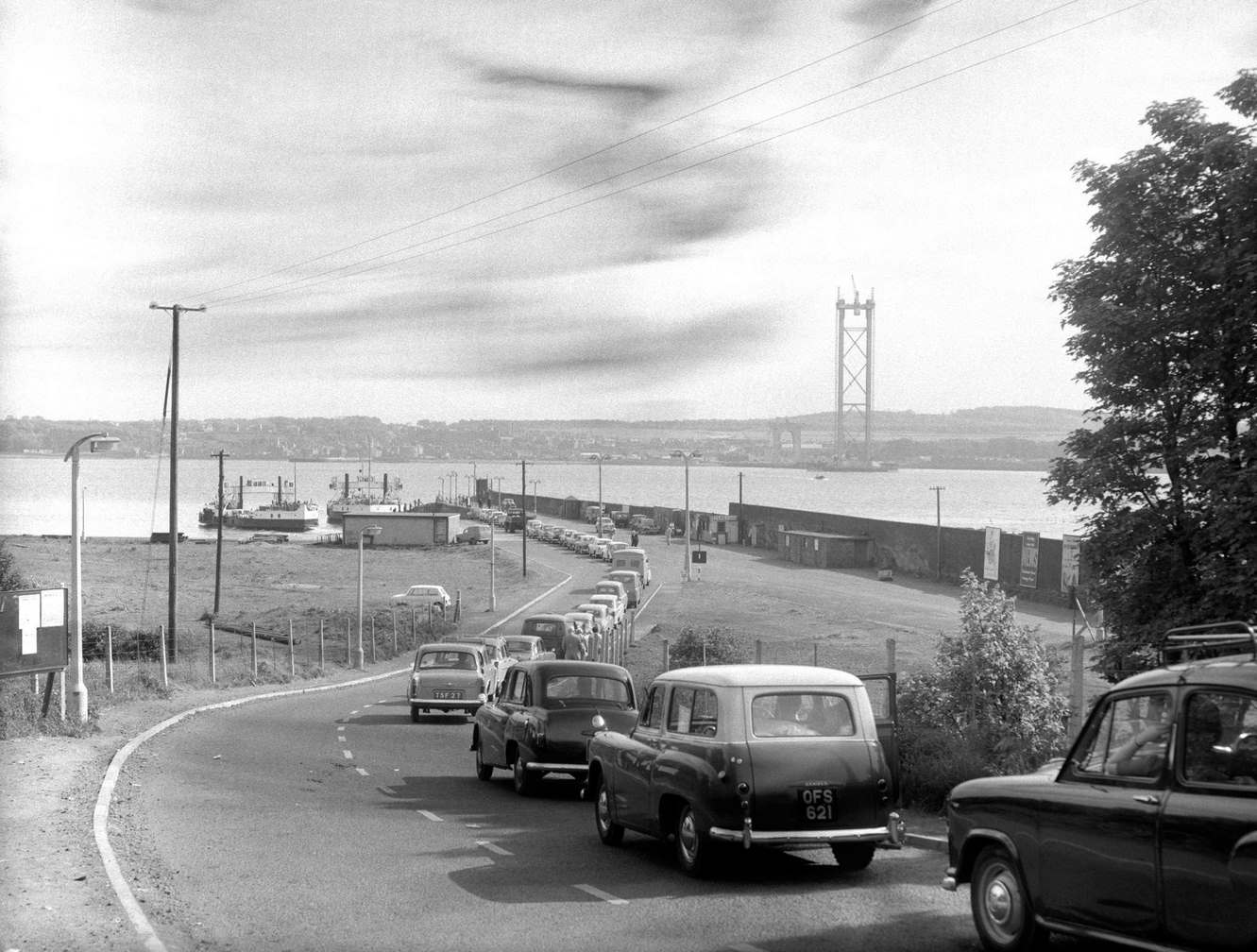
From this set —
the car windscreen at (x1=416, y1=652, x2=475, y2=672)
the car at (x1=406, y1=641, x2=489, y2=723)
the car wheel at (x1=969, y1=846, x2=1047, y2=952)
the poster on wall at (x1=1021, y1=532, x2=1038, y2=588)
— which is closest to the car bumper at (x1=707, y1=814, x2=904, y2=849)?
the car wheel at (x1=969, y1=846, x2=1047, y2=952)

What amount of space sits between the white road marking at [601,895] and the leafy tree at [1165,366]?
372 inches

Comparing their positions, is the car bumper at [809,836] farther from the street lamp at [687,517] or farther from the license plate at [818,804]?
the street lamp at [687,517]

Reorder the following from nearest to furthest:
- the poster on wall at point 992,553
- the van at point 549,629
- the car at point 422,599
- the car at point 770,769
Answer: the car at point 770,769
the van at point 549,629
the poster on wall at point 992,553
the car at point 422,599

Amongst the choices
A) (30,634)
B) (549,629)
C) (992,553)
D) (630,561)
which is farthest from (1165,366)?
(630,561)

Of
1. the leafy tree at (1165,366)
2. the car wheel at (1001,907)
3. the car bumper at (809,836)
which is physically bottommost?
the car bumper at (809,836)

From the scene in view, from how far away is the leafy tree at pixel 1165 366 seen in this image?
17344mm

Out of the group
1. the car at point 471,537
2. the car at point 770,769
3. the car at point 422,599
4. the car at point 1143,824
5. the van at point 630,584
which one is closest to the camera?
the car at point 1143,824

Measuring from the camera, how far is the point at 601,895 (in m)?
11.3

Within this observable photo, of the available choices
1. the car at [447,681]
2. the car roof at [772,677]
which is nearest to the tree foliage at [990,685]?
the car roof at [772,677]

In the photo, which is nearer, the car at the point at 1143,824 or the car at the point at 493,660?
the car at the point at 1143,824

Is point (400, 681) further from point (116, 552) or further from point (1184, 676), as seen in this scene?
point (116, 552)

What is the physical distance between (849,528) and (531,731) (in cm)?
9057

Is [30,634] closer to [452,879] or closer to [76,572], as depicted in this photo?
[76,572]

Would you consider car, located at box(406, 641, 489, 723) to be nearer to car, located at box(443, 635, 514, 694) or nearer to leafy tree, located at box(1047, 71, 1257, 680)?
car, located at box(443, 635, 514, 694)
